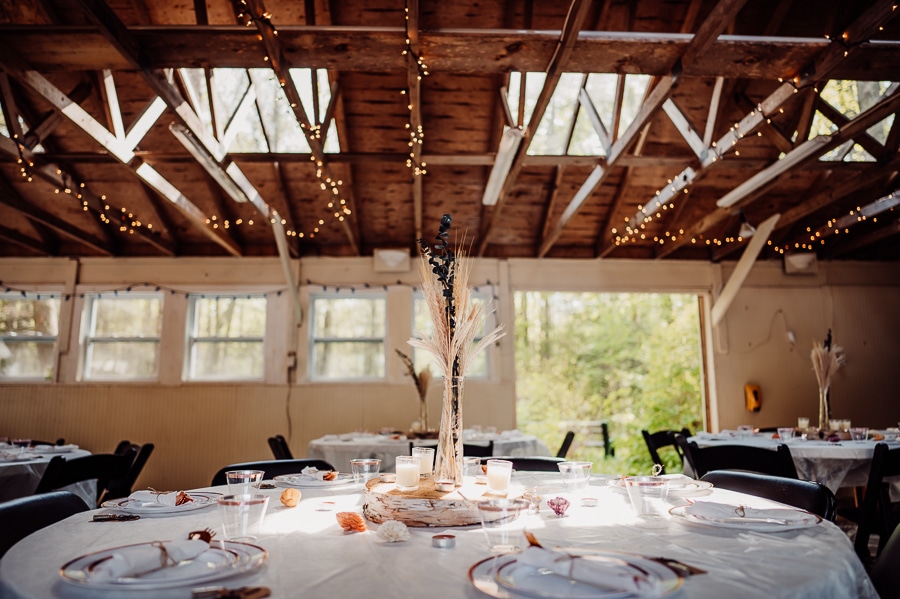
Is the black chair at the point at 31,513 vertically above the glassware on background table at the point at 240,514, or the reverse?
the glassware on background table at the point at 240,514

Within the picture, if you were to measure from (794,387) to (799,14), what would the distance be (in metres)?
4.30

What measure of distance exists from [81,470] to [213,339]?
4.53 m

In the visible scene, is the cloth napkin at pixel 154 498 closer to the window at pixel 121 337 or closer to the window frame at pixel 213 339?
the window frame at pixel 213 339

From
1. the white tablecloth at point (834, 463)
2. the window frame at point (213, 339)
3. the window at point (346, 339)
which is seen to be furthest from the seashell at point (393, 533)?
the window frame at point (213, 339)

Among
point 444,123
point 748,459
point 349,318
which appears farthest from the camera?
point 349,318

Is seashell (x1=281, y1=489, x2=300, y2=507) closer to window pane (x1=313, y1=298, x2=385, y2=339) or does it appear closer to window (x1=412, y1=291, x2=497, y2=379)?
window (x1=412, y1=291, x2=497, y2=379)

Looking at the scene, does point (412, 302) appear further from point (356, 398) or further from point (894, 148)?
point (894, 148)

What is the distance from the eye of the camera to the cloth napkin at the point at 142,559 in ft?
3.49

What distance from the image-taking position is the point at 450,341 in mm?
1932

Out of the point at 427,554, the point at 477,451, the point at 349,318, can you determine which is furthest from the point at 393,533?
the point at 349,318

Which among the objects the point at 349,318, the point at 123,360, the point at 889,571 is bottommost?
the point at 889,571

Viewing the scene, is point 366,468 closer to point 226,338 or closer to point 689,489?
point 689,489

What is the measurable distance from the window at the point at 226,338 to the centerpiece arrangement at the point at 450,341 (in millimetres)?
5777

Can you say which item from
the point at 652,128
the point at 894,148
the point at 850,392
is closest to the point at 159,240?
the point at 652,128
